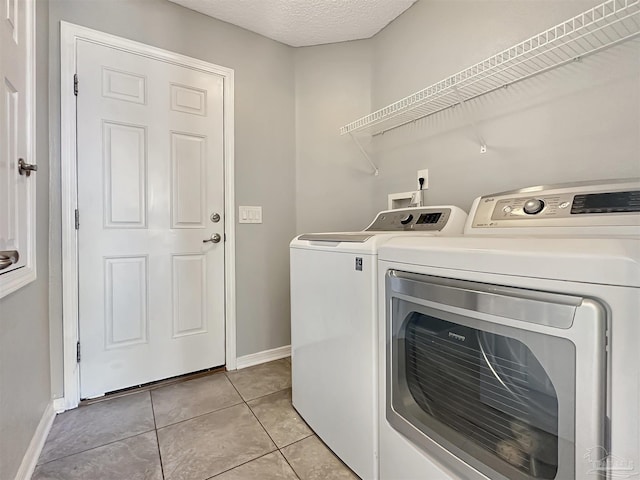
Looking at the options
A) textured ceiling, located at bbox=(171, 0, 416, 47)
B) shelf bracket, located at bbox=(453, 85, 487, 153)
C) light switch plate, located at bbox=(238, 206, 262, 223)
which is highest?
textured ceiling, located at bbox=(171, 0, 416, 47)

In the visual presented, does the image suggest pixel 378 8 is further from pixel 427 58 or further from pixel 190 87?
pixel 190 87

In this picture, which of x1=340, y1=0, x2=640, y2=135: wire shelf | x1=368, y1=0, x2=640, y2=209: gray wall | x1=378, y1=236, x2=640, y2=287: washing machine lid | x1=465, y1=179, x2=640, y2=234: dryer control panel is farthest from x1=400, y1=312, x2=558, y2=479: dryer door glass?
x1=340, y1=0, x2=640, y2=135: wire shelf

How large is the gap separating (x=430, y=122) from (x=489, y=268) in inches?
51.6

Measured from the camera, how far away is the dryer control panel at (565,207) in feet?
2.77

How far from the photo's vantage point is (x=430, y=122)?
1.74 m

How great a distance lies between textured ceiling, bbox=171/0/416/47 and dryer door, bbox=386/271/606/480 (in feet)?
5.87

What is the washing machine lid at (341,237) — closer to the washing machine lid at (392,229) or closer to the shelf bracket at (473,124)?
the washing machine lid at (392,229)

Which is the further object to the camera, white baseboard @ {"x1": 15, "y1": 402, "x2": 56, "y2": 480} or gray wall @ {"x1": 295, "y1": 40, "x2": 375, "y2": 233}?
gray wall @ {"x1": 295, "y1": 40, "x2": 375, "y2": 233}

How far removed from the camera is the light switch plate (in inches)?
82.9

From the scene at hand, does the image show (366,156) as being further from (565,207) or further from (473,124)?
(565,207)

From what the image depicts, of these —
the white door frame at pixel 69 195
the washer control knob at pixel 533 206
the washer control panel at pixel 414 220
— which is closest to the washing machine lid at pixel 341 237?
the washer control panel at pixel 414 220

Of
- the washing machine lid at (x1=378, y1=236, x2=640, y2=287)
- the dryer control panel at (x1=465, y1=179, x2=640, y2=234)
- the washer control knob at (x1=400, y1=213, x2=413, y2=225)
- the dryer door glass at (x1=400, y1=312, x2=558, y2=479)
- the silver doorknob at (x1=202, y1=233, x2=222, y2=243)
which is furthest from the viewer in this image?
the silver doorknob at (x1=202, y1=233, x2=222, y2=243)

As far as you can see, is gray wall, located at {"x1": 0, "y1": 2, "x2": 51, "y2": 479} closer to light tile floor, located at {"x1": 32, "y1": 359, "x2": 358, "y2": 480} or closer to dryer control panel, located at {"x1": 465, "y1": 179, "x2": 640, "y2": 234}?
light tile floor, located at {"x1": 32, "y1": 359, "x2": 358, "y2": 480}

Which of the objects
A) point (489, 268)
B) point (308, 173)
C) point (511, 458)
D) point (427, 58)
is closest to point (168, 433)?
point (511, 458)
